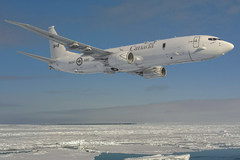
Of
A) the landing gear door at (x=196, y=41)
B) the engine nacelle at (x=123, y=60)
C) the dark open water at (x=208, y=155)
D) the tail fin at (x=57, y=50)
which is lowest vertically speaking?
the dark open water at (x=208, y=155)

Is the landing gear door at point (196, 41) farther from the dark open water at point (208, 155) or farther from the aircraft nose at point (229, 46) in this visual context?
the dark open water at point (208, 155)

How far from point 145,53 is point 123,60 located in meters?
2.44

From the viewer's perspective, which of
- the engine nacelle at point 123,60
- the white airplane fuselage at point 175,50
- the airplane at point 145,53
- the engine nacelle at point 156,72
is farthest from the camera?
the engine nacelle at point 156,72

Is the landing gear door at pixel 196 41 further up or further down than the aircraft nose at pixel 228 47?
further up

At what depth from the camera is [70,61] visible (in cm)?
3672

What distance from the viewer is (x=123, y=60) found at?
2873 cm

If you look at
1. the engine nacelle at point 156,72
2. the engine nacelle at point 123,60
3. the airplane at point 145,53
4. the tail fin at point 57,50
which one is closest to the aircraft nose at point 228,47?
the airplane at point 145,53

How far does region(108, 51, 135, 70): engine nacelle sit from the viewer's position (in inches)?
1131

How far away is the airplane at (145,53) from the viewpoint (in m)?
26.0

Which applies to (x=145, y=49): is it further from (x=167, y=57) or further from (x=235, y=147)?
(x=235, y=147)

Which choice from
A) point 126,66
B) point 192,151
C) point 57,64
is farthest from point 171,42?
point 57,64

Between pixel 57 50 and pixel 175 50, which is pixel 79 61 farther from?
pixel 175 50

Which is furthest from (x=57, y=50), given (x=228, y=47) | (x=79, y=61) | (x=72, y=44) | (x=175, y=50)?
(x=228, y=47)

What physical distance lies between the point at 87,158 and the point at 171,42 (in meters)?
14.2
